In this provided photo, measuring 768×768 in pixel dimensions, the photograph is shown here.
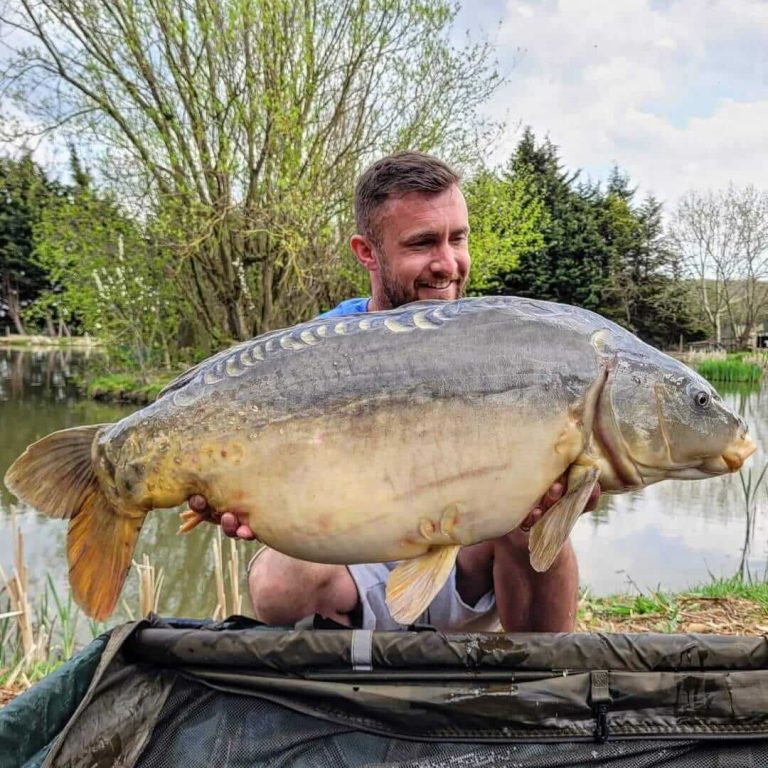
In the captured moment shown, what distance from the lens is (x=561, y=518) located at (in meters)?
0.91

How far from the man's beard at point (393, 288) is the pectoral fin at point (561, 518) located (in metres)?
0.63

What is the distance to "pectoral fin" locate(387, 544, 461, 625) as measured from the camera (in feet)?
3.03

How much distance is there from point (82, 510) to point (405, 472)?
1.60ft

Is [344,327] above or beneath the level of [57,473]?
above

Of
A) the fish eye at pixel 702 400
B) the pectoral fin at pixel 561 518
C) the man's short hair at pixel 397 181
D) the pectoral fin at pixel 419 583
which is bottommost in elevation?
the pectoral fin at pixel 419 583

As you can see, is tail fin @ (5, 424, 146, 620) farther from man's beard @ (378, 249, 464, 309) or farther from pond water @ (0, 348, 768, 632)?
pond water @ (0, 348, 768, 632)

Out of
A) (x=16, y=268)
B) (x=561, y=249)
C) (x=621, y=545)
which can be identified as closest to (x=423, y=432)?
(x=621, y=545)

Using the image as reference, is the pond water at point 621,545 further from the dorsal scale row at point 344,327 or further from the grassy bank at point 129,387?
the grassy bank at point 129,387

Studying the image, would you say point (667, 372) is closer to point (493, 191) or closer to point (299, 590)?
point (299, 590)

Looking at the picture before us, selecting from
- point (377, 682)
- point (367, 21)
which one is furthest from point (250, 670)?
point (367, 21)

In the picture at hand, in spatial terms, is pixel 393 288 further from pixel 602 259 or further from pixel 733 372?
pixel 602 259

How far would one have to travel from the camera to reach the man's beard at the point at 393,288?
1470mm

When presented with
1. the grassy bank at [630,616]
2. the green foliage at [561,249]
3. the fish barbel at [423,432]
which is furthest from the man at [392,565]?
the green foliage at [561,249]

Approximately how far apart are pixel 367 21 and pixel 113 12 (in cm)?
227
